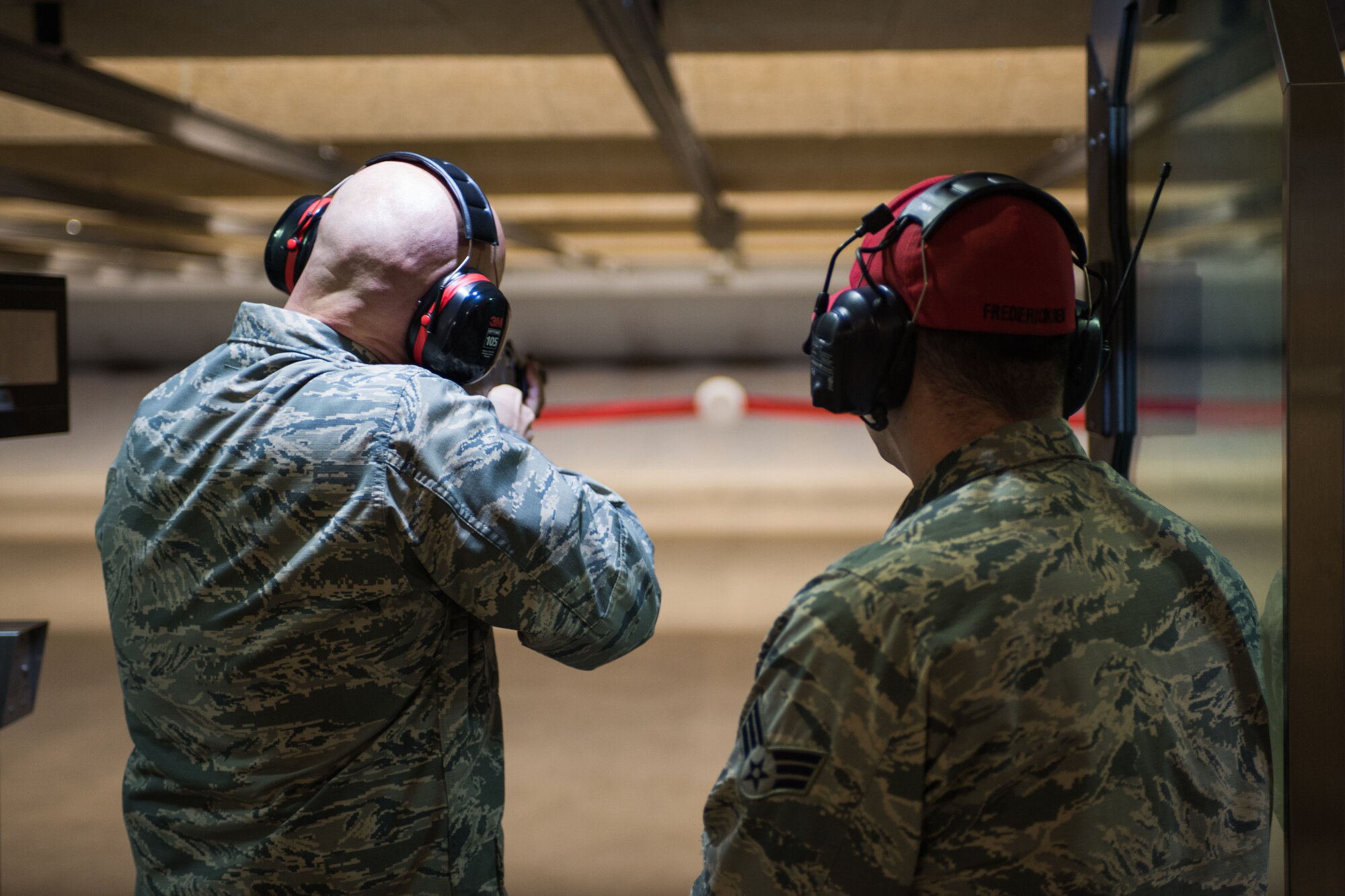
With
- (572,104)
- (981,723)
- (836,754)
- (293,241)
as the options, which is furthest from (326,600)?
(572,104)

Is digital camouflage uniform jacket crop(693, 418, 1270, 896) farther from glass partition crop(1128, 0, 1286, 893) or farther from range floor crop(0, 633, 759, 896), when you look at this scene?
range floor crop(0, 633, 759, 896)

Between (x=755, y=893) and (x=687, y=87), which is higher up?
(x=687, y=87)

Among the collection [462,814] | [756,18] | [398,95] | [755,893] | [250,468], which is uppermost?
[398,95]

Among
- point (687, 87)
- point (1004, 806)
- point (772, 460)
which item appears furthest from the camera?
point (772, 460)

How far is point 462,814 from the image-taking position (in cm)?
128

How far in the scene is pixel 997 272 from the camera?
91 centimetres

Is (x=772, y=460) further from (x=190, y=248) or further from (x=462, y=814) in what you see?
(x=462, y=814)

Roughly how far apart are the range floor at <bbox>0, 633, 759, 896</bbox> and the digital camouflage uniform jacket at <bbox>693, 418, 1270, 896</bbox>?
207 centimetres

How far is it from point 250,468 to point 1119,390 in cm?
133

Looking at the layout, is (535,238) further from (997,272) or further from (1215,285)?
(997,272)

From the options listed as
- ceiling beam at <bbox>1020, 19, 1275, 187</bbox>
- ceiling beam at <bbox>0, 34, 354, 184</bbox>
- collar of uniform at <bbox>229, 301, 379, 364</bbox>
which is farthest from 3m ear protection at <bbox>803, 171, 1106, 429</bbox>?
ceiling beam at <bbox>0, 34, 354, 184</bbox>

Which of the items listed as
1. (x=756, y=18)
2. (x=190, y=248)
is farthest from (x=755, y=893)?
(x=190, y=248)

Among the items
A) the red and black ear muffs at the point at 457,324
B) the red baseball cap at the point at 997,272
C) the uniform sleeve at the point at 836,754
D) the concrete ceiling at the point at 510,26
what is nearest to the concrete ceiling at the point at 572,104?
the concrete ceiling at the point at 510,26

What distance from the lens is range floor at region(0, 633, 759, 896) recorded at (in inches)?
110
